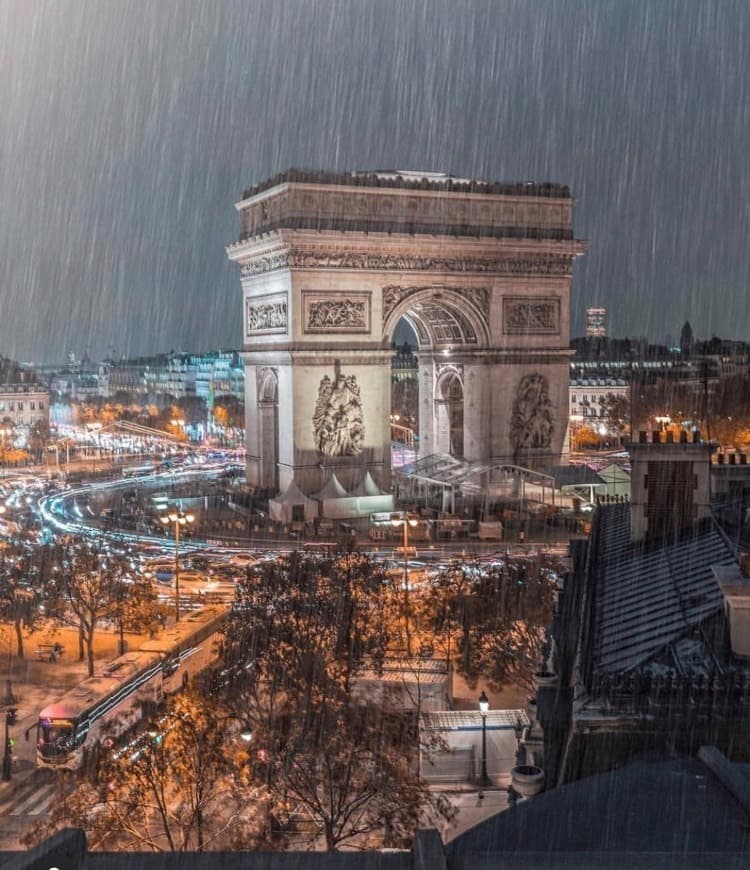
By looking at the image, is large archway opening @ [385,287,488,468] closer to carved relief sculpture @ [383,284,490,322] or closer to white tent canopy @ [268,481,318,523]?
carved relief sculpture @ [383,284,490,322]

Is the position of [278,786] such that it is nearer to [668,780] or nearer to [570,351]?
[668,780]

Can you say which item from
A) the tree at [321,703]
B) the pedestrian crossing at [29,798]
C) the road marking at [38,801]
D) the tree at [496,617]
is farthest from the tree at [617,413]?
the road marking at [38,801]

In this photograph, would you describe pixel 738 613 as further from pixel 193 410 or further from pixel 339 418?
pixel 193 410

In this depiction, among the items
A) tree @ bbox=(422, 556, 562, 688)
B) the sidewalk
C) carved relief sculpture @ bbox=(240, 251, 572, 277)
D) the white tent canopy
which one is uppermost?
carved relief sculpture @ bbox=(240, 251, 572, 277)

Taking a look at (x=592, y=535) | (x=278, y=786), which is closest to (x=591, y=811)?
(x=278, y=786)

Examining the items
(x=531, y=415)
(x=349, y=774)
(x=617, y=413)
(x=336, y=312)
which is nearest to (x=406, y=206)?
(x=336, y=312)

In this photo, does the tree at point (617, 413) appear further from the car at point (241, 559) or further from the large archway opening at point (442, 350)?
the car at point (241, 559)

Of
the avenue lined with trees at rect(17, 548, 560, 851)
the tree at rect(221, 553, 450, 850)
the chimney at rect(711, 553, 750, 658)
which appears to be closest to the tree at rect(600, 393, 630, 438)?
the tree at rect(221, 553, 450, 850)
